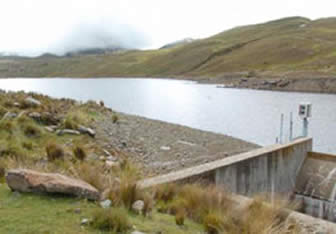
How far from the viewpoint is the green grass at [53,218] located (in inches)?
128

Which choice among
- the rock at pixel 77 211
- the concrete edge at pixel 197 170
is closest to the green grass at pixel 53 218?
the rock at pixel 77 211

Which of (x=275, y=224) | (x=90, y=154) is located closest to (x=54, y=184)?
(x=275, y=224)

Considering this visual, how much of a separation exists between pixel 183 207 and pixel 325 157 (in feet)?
27.7

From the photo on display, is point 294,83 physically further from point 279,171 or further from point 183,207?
point 183,207

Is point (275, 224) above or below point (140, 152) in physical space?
above

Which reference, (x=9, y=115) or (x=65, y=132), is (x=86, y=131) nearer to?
(x=65, y=132)

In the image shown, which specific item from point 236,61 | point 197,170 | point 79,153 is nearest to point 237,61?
point 236,61

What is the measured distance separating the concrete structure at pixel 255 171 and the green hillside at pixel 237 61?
48.4 meters

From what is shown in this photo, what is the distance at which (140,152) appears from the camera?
1182 centimetres

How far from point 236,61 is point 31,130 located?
329 feet

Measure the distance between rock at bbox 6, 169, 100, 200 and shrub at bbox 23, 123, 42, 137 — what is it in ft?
19.6

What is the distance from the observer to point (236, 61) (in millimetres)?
105062

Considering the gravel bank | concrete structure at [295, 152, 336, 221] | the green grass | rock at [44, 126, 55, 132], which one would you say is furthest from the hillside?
the green grass

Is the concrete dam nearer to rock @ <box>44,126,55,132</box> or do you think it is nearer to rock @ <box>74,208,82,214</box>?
rock @ <box>74,208,82,214</box>
